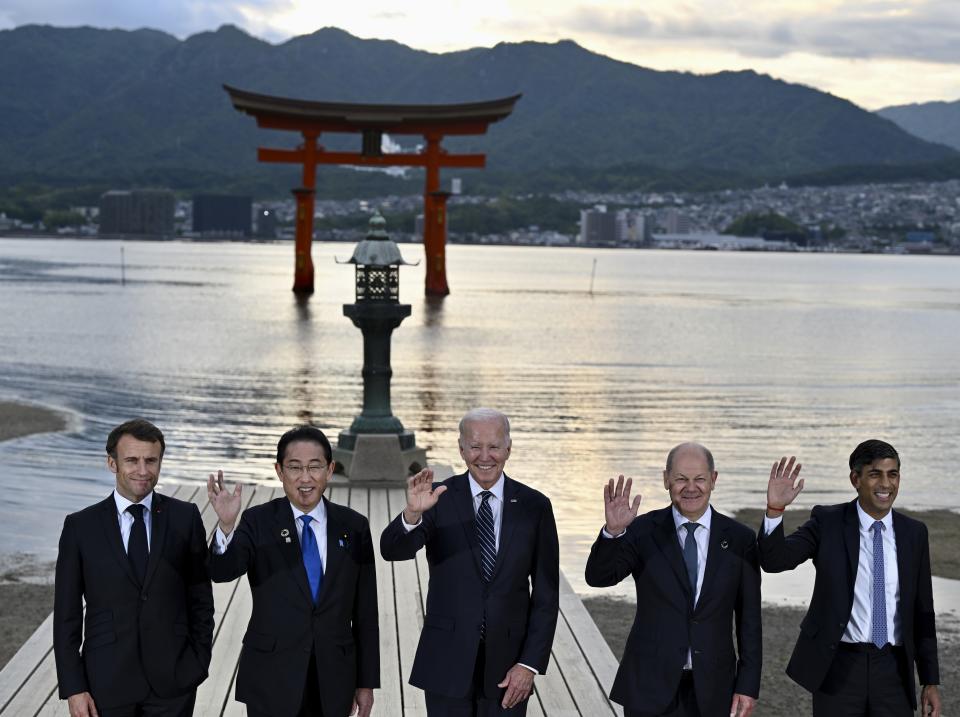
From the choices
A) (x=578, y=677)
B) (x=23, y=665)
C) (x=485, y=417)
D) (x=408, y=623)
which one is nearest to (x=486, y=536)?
(x=485, y=417)

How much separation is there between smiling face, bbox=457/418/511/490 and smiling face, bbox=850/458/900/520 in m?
1.14

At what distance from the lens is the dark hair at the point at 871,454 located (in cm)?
411

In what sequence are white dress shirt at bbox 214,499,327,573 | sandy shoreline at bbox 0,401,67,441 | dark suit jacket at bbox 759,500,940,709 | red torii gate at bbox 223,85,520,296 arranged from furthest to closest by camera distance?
red torii gate at bbox 223,85,520,296 → sandy shoreline at bbox 0,401,67,441 → dark suit jacket at bbox 759,500,940,709 → white dress shirt at bbox 214,499,327,573

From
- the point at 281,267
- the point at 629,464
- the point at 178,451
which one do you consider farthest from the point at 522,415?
the point at 281,267

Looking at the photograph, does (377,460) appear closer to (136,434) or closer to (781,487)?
(136,434)

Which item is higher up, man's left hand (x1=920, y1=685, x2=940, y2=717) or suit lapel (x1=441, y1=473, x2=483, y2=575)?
suit lapel (x1=441, y1=473, x2=483, y2=575)

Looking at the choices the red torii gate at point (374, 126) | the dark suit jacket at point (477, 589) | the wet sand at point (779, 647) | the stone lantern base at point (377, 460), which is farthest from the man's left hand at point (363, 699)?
the red torii gate at point (374, 126)

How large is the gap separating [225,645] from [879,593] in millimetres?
3200

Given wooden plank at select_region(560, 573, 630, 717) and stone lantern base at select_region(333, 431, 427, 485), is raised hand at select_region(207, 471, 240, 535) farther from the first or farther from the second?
stone lantern base at select_region(333, 431, 427, 485)

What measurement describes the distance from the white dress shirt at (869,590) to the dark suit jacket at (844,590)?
2 centimetres

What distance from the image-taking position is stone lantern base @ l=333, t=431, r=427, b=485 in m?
10.4

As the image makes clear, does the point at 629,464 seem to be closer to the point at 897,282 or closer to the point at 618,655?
the point at 618,655

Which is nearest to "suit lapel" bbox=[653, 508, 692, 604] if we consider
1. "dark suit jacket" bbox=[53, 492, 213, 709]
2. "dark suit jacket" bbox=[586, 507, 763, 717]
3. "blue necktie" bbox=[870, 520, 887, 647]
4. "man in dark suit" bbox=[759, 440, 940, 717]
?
"dark suit jacket" bbox=[586, 507, 763, 717]

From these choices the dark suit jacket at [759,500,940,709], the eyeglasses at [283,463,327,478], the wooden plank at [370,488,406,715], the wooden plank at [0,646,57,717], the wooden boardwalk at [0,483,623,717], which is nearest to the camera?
the eyeglasses at [283,463,327,478]
